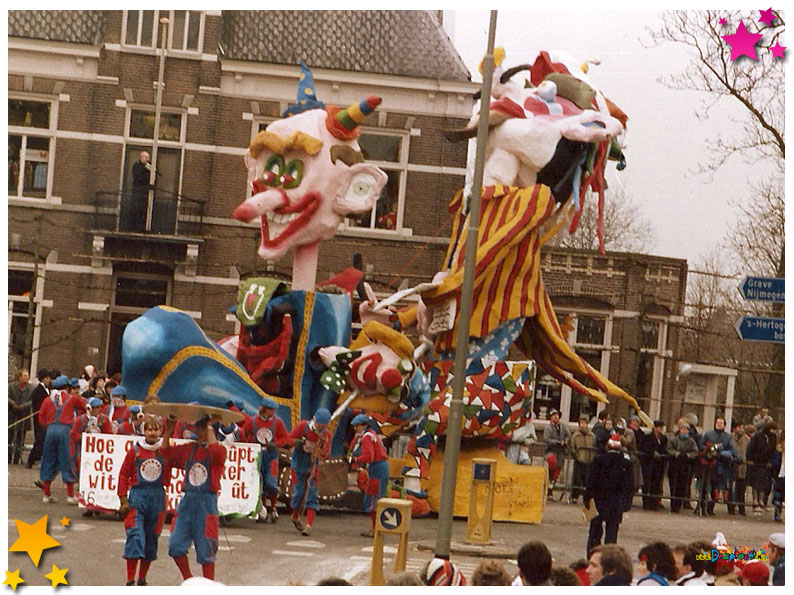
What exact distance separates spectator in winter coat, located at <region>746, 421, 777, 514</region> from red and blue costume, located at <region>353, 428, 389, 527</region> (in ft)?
25.0

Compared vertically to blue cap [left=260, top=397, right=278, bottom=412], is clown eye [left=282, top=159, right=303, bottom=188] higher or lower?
higher

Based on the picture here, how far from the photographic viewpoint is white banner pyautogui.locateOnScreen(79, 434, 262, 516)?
14.6 m

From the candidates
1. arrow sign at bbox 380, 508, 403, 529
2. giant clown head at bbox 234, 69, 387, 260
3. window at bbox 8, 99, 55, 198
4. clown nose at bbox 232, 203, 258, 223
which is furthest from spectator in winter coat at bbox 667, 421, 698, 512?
window at bbox 8, 99, 55, 198

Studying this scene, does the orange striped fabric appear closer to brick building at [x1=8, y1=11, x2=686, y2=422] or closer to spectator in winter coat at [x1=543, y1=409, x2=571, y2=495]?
spectator in winter coat at [x1=543, y1=409, x2=571, y2=495]

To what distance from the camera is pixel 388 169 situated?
80.3 feet

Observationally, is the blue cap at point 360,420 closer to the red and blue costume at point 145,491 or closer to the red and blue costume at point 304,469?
the red and blue costume at point 304,469

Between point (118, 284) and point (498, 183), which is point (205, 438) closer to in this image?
point (498, 183)

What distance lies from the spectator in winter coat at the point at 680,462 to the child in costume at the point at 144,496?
11.0 meters

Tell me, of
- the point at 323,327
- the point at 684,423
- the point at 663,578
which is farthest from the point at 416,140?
the point at 663,578

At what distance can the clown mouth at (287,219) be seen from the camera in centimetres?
1644

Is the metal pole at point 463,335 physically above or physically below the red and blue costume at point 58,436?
above

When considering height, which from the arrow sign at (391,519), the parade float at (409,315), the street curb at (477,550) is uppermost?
the parade float at (409,315)

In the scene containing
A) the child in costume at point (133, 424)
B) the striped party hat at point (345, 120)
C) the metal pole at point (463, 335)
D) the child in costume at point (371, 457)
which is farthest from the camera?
the striped party hat at point (345, 120)

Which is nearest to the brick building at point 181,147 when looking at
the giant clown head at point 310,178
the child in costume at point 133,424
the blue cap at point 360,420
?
the giant clown head at point 310,178
